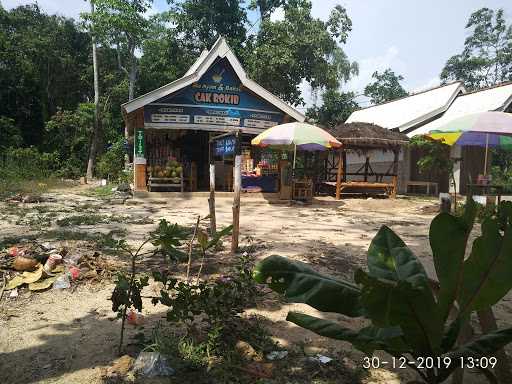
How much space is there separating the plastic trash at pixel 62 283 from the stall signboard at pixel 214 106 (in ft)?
29.4

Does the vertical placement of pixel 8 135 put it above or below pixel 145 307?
above

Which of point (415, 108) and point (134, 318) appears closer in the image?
point (134, 318)

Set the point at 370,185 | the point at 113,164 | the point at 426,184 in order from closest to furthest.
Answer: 1. the point at 370,185
2. the point at 426,184
3. the point at 113,164

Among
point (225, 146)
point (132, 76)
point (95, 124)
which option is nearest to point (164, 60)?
point (132, 76)

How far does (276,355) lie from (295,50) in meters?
20.4

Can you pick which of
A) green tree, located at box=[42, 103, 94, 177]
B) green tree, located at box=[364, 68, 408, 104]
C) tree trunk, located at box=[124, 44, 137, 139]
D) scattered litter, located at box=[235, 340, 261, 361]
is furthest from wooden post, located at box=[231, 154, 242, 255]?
green tree, located at box=[364, 68, 408, 104]

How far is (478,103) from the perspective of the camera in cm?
1688

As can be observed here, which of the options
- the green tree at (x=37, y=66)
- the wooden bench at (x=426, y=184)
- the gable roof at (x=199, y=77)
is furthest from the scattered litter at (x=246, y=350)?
the green tree at (x=37, y=66)

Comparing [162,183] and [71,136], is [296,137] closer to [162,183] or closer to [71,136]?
[162,183]

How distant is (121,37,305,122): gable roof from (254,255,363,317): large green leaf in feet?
35.7

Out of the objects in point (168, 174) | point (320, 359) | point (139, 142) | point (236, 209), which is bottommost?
point (320, 359)

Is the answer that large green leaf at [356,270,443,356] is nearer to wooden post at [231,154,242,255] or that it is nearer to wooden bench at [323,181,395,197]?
wooden post at [231,154,242,255]

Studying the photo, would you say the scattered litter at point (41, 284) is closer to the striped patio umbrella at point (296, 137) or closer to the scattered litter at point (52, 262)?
the scattered litter at point (52, 262)

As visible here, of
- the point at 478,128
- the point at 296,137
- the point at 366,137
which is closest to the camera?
the point at 478,128
